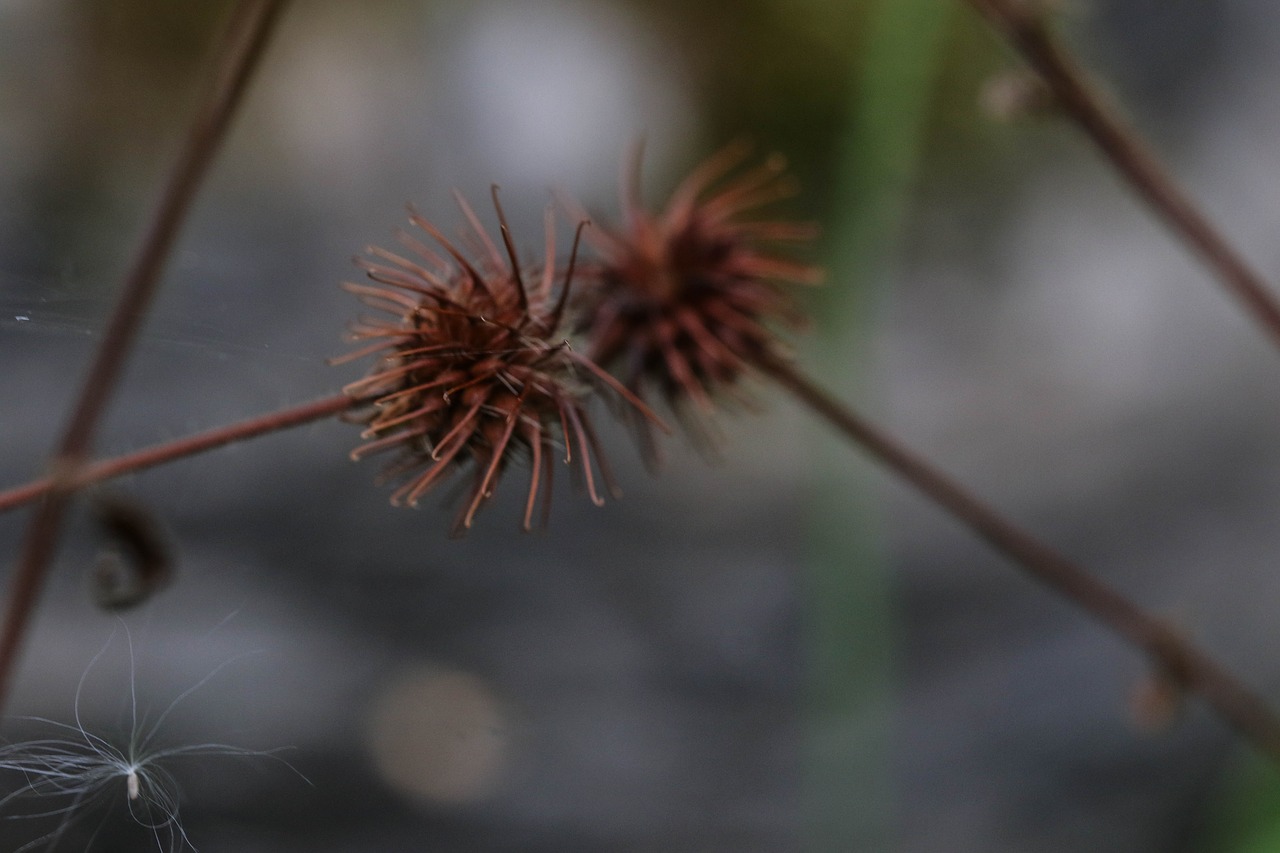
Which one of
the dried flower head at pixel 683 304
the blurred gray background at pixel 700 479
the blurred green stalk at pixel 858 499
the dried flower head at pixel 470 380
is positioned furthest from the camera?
the blurred green stalk at pixel 858 499

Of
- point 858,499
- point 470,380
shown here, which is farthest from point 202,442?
point 858,499

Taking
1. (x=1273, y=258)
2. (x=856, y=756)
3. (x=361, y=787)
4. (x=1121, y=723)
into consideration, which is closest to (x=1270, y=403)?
(x=1273, y=258)

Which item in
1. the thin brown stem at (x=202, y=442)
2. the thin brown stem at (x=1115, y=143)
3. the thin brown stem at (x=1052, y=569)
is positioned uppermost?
the thin brown stem at (x=1115, y=143)

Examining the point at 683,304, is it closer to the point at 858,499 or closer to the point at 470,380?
the point at 470,380

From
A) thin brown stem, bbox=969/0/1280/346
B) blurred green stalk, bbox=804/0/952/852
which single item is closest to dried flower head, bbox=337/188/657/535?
thin brown stem, bbox=969/0/1280/346

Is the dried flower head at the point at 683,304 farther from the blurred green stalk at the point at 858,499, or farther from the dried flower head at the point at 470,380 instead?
the blurred green stalk at the point at 858,499

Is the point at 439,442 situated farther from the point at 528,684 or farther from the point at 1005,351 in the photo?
the point at 1005,351

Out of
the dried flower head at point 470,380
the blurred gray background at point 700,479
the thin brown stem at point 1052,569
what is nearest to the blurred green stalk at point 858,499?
the blurred gray background at point 700,479
